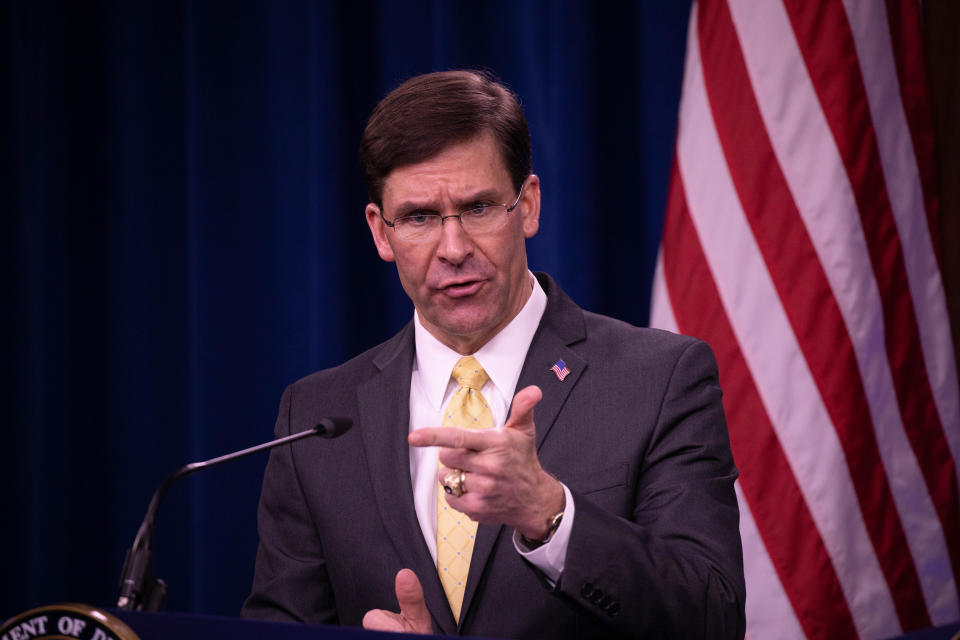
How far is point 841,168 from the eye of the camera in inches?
90.4

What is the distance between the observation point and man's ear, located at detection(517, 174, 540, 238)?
1869 millimetres

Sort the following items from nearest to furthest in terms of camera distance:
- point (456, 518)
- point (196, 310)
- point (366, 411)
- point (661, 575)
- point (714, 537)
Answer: point (661, 575) < point (714, 537) < point (456, 518) < point (366, 411) < point (196, 310)

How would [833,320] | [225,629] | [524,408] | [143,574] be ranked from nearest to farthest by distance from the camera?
[225,629], [143,574], [524,408], [833,320]

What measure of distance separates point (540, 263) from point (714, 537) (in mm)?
1482

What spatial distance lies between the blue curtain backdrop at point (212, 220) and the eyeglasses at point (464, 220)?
116 cm

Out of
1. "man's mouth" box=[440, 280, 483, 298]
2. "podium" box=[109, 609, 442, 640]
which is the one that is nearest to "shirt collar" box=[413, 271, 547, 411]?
"man's mouth" box=[440, 280, 483, 298]

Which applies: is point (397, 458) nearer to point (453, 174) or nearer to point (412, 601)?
point (412, 601)

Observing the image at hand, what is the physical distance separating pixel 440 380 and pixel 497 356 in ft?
0.38

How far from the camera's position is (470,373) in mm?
1797

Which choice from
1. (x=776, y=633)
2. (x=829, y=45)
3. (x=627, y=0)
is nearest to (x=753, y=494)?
(x=776, y=633)

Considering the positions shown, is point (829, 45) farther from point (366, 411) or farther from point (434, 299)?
point (366, 411)

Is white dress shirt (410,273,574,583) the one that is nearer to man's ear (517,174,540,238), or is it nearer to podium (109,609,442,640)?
man's ear (517,174,540,238)

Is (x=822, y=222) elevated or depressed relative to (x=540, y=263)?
elevated

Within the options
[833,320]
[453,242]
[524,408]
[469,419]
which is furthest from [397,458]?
[833,320]
